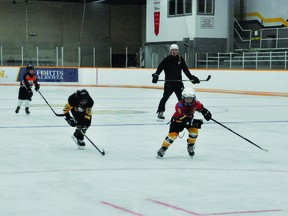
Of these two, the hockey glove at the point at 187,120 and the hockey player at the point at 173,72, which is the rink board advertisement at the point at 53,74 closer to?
the hockey player at the point at 173,72

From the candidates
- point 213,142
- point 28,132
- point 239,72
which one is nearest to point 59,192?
point 213,142

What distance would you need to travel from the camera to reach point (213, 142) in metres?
8.29

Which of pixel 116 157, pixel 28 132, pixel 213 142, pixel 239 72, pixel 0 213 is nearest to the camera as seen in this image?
pixel 0 213

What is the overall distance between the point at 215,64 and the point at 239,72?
498cm

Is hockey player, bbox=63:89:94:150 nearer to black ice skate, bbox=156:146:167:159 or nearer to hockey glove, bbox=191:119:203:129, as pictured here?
black ice skate, bbox=156:146:167:159

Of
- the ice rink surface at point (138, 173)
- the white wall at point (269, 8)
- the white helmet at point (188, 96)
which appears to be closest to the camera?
the ice rink surface at point (138, 173)

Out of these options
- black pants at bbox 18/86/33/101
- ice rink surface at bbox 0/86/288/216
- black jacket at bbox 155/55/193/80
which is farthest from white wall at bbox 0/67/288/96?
ice rink surface at bbox 0/86/288/216

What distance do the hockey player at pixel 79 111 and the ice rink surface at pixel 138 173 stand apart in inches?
6.8

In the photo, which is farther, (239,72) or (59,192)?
(239,72)

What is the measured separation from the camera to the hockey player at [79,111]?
24.0 ft

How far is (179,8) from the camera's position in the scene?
105ft

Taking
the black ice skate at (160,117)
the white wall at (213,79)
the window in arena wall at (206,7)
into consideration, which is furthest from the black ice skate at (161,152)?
the window in arena wall at (206,7)

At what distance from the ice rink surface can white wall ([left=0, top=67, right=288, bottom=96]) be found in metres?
10.6

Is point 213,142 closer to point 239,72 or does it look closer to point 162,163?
point 162,163
